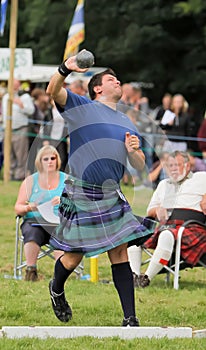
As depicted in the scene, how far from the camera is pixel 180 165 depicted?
8.39 meters

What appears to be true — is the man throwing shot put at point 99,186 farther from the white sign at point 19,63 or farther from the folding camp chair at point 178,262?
the white sign at point 19,63

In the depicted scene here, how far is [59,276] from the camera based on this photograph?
611cm

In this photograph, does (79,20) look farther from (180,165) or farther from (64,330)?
(64,330)

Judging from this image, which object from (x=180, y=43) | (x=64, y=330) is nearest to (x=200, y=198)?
(x=64, y=330)

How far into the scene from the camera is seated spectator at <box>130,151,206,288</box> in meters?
8.03

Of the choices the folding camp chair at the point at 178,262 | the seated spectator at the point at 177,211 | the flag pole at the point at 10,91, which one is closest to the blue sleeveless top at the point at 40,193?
the seated spectator at the point at 177,211

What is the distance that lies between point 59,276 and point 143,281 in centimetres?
188

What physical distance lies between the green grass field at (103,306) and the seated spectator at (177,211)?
0.53 feet

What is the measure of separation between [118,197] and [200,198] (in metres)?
2.52

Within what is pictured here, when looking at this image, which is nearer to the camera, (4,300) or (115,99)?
(115,99)

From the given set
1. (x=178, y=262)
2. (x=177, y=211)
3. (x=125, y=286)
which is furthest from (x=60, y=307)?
(x=177, y=211)

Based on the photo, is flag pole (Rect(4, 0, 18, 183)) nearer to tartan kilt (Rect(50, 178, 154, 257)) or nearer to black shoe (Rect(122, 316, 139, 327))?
tartan kilt (Rect(50, 178, 154, 257))

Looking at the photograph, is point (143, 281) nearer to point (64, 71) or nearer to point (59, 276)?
point (59, 276)

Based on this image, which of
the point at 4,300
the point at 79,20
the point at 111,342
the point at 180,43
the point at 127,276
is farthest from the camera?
the point at 180,43
